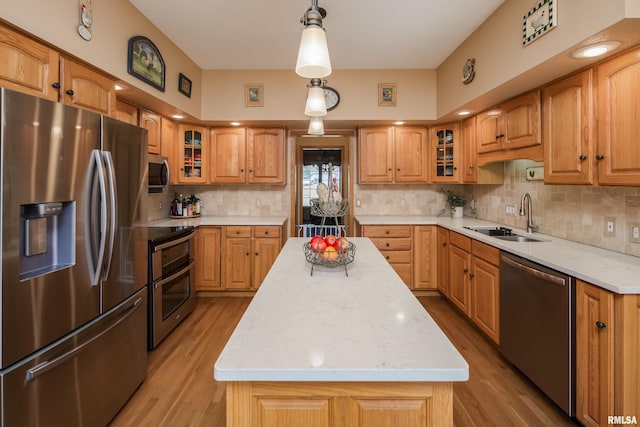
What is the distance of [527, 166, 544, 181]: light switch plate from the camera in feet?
9.23

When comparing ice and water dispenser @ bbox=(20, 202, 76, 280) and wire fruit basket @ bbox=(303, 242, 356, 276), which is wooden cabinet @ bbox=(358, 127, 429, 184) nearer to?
wire fruit basket @ bbox=(303, 242, 356, 276)

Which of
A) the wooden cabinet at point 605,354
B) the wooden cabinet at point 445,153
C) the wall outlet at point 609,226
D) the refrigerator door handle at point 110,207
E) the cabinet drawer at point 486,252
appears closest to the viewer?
the wooden cabinet at point 605,354

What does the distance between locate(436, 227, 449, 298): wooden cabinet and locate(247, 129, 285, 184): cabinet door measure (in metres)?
2.03

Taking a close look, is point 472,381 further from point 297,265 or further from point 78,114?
point 78,114

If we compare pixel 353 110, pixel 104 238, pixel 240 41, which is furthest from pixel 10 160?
pixel 353 110

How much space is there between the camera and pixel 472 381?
7.33ft

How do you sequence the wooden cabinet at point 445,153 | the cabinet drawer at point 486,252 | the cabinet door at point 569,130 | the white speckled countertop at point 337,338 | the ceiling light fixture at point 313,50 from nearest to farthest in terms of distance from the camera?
1. the white speckled countertop at point 337,338
2. the ceiling light fixture at point 313,50
3. the cabinet door at point 569,130
4. the cabinet drawer at point 486,252
5. the wooden cabinet at point 445,153

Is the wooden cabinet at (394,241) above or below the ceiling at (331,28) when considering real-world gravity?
below

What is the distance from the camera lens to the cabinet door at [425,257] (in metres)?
3.88

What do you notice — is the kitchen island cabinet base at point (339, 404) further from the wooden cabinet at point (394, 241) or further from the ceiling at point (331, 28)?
the wooden cabinet at point (394, 241)

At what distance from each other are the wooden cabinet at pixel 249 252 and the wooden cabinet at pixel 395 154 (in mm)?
1377

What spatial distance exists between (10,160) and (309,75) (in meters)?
1.18

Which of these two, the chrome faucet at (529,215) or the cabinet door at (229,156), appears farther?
the cabinet door at (229,156)

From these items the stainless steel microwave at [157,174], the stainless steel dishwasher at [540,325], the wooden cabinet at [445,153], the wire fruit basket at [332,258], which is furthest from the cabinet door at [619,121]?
the stainless steel microwave at [157,174]
